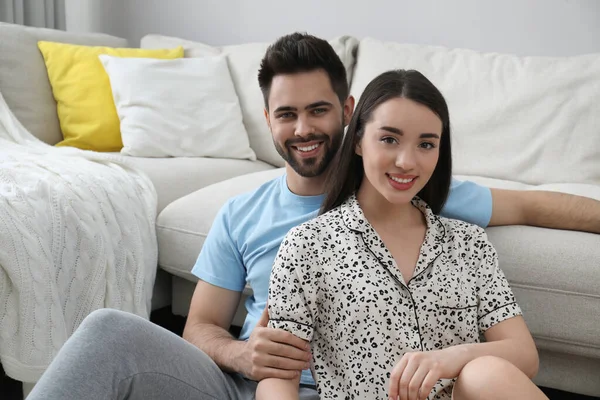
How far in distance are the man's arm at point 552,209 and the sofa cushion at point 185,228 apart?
2.34 feet

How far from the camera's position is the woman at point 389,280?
3.62 ft

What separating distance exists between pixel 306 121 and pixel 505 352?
588 millimetres

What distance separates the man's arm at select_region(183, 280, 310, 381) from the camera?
1.11 meters

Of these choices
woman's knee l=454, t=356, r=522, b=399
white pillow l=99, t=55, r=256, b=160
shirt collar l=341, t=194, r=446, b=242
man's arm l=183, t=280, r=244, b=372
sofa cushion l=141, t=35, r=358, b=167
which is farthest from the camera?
sofa cushion l=141, t=35, r=358, b=167

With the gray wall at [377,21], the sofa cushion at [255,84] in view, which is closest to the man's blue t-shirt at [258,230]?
the sofa cushion at [255,84]

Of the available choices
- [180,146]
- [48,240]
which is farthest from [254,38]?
[48,240]

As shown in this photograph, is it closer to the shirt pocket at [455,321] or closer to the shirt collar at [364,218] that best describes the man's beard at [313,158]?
the shirt collar at [364,218]

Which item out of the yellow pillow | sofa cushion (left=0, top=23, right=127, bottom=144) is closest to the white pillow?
the yellow pillow

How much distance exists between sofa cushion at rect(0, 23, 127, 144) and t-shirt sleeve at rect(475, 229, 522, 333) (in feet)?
5.84

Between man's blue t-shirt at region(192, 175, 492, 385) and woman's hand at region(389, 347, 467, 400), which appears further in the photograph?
man's blue t-shirt at region(192, 175, 492, 385)

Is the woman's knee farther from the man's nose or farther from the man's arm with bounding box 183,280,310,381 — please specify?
the man's nose

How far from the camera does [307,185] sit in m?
1.44

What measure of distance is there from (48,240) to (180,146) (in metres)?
0.93

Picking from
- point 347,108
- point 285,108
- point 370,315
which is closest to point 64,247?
point 285,108
